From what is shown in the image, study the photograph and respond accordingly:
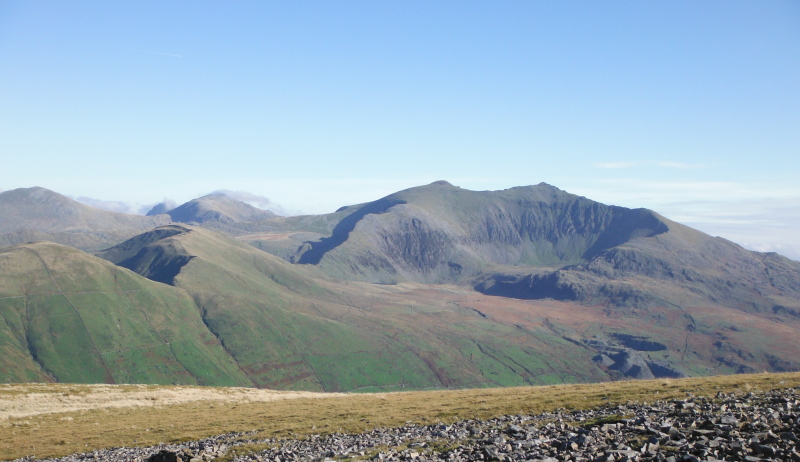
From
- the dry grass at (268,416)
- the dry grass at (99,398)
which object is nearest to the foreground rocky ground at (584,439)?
the dry grass at (268,416)

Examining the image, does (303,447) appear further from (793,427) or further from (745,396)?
(745,396)

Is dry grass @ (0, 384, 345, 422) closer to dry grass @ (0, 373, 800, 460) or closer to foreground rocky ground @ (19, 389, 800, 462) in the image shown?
dry grass @ (0, 373, 800, 460)

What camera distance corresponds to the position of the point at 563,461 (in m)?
25.7

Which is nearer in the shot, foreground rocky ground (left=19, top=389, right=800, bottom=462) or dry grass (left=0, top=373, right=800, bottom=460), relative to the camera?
foreground rocky ground (left=19, top=389, right=800, bottom=462)

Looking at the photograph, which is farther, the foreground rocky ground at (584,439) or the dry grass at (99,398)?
the dry grass at (99,398)

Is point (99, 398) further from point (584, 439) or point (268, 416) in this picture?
point (584, 439)

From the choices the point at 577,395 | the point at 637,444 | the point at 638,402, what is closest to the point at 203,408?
the point at 577,395

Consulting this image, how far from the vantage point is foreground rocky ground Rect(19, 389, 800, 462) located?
25.6 m

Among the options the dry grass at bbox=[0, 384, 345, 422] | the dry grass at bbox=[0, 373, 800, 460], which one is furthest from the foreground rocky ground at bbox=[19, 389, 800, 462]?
the dry grass at bbox=[0, 384, 345, 422]

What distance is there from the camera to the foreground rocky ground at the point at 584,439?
84.0ft

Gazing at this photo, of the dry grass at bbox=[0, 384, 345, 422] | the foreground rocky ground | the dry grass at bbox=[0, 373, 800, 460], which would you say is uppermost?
the foreground rocky ground

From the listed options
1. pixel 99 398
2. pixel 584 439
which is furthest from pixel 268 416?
pixel 99 398

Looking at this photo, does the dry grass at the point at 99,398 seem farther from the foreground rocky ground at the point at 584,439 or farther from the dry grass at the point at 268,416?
the foreground rocky ground at the point at 584,439

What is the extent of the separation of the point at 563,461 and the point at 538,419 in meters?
15.1
